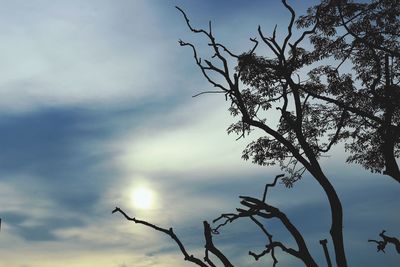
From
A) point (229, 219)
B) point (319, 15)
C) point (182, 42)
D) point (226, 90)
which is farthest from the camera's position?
point (319, 15)

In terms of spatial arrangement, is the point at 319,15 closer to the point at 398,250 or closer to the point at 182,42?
the point at 182,42

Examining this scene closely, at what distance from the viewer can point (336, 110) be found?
2355cm

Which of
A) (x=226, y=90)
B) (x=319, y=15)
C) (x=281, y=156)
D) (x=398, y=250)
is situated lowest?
(x=398, y=250)

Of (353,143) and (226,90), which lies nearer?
(226,90)

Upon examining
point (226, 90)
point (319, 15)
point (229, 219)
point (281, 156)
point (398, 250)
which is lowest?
point (398, 250)

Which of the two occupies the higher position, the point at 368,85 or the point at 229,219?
the point at 368,85

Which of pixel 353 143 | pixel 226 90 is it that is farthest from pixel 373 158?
pixel 226 90

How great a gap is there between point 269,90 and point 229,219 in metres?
14.5

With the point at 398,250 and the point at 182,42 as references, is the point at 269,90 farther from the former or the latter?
the point at 398,250

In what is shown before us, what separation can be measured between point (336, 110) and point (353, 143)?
2837 millimetres

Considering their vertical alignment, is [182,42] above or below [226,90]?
above

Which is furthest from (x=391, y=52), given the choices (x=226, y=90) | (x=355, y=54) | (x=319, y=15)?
(x=226, y=90)

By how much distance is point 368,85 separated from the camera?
2353cm

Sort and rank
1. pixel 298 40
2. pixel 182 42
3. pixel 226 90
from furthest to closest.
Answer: pixel 298 40, pixel 182 42, pixel 226 90
